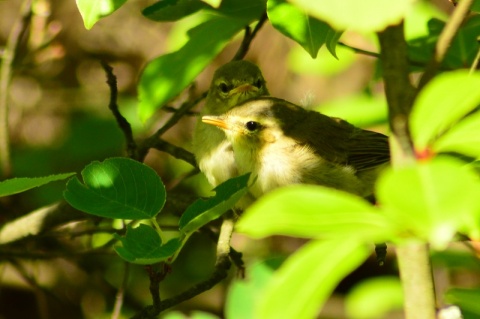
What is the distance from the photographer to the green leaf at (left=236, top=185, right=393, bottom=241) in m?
0.90

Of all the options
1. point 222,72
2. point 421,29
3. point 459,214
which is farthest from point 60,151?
point 459,214

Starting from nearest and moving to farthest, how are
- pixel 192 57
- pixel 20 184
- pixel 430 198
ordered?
pixel 430 198 → pixel 20 184 → pixel 192 57

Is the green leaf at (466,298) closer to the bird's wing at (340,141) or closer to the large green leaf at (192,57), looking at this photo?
the large green leaf at (192,57)

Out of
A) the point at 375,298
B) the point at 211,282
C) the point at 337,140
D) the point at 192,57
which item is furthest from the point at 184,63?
the point at 375,298

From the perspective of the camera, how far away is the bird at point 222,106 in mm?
3096

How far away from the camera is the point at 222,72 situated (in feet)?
12.2

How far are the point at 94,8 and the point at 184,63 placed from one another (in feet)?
2.41

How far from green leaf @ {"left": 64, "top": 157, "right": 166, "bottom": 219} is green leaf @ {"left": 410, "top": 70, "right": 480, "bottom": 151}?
795 millimetres

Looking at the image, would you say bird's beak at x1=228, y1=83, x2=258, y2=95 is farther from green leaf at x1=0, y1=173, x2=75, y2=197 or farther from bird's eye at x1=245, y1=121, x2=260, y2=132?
green leaf at x1=0, y1=173, x2=75, y2=197

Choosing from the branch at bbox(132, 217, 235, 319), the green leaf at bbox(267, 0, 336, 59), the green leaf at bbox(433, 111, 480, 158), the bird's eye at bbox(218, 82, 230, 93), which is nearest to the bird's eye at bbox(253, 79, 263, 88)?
the bird's eye at bbox(218, 82, 230, 93)

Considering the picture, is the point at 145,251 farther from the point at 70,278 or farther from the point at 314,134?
the point at 70,278

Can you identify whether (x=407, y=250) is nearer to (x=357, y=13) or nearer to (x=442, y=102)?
(x=442, y=102)

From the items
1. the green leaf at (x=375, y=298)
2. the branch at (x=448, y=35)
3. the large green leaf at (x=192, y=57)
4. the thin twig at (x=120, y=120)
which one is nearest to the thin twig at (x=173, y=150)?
the thin twig at (x=120, y=120)

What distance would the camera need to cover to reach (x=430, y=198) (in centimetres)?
90
